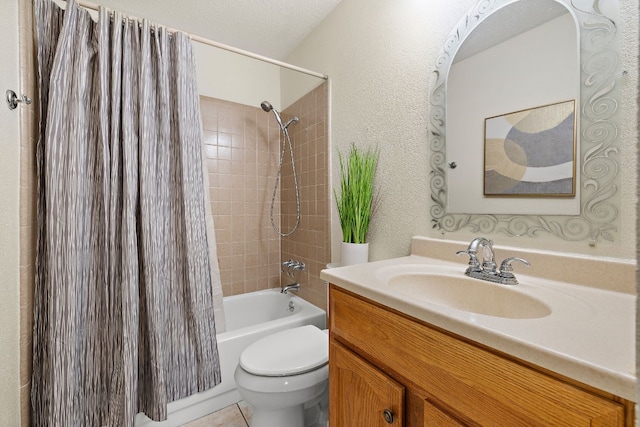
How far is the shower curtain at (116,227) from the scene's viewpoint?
103 centimetres

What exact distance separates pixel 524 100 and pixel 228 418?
1928 millimetres

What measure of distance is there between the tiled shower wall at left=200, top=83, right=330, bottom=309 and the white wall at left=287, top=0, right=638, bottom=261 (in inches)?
11.9

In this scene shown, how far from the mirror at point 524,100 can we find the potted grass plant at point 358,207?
329mm

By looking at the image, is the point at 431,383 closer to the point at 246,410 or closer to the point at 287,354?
the point at 287,354

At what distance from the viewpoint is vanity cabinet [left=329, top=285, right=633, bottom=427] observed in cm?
40

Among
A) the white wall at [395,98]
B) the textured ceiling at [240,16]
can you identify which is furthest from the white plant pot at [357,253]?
the textured ceiling at [240,16]

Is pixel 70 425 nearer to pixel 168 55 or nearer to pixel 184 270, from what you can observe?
pixel 184 270

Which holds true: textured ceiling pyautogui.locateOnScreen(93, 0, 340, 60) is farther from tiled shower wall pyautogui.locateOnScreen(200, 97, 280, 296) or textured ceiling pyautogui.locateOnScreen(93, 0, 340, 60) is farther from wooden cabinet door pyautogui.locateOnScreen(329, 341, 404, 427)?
wooden cabinet door pyautogui.locateOnScreen(329, 341, 404, 427)

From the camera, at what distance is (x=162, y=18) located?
70.6 inches

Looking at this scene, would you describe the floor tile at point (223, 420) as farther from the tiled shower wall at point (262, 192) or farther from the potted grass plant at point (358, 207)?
the potted grass plant at point (358, 207)

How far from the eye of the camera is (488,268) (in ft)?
2.73

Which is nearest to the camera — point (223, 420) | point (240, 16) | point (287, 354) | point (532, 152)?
point (532, 152)

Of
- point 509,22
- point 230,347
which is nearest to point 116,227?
point 230,347

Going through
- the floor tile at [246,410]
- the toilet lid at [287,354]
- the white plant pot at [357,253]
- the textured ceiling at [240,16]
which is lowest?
the floor tile at [246,410]
